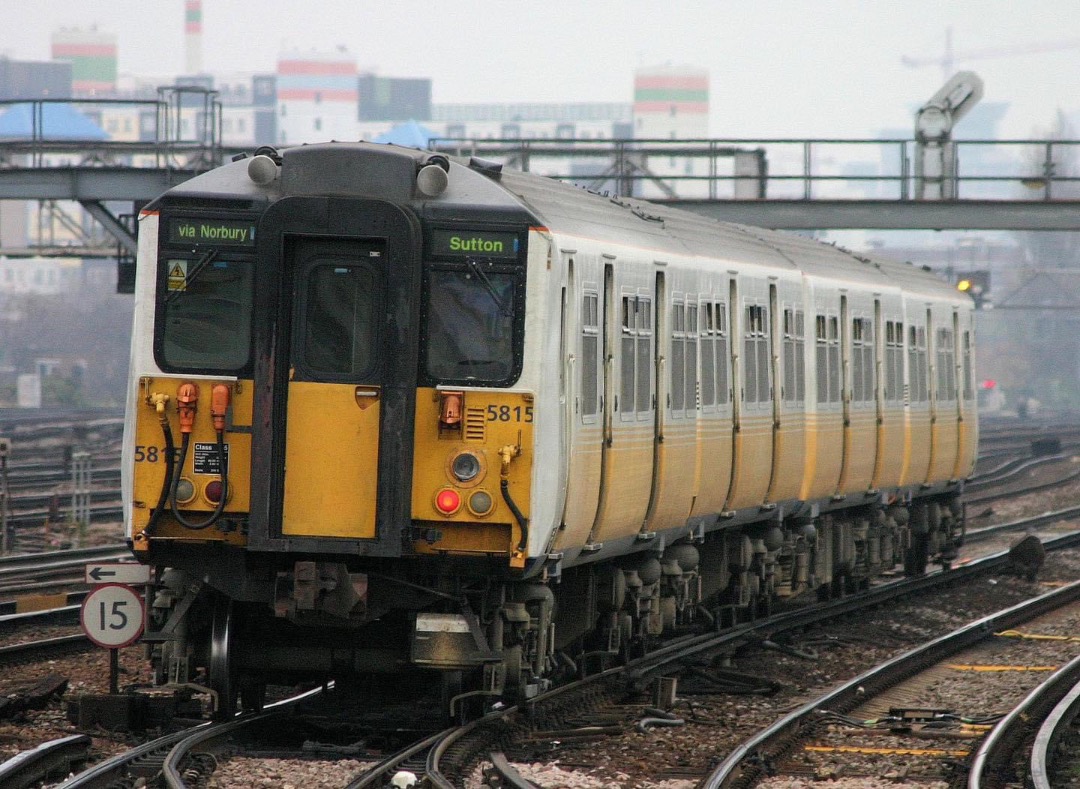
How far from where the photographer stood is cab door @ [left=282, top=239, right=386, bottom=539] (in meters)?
10.9

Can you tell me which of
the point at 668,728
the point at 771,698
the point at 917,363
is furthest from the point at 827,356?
the point at 668,728

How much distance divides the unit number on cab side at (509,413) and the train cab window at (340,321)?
28.2 inches

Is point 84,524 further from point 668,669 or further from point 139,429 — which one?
point 139,429

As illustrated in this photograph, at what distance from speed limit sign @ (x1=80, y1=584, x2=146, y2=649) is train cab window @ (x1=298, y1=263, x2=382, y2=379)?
2.12 metres

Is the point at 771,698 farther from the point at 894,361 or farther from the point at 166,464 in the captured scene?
the point at 894,361

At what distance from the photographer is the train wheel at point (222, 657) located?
11.4 metres

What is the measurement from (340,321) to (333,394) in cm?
41

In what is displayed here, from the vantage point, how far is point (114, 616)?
12031 millimetres

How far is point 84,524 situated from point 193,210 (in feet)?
51.3

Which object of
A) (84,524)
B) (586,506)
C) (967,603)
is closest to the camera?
(586,506)

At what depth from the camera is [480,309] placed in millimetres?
11125

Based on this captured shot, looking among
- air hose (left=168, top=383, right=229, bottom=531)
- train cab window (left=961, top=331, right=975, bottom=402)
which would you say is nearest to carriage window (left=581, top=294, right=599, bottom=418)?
air hose (left=168, top=383, right=229, bottom=531)

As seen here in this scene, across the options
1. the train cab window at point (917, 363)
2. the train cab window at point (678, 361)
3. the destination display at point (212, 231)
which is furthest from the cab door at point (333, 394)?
the train cab window at point (917, 363)

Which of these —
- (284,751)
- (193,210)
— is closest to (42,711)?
(284,751)
